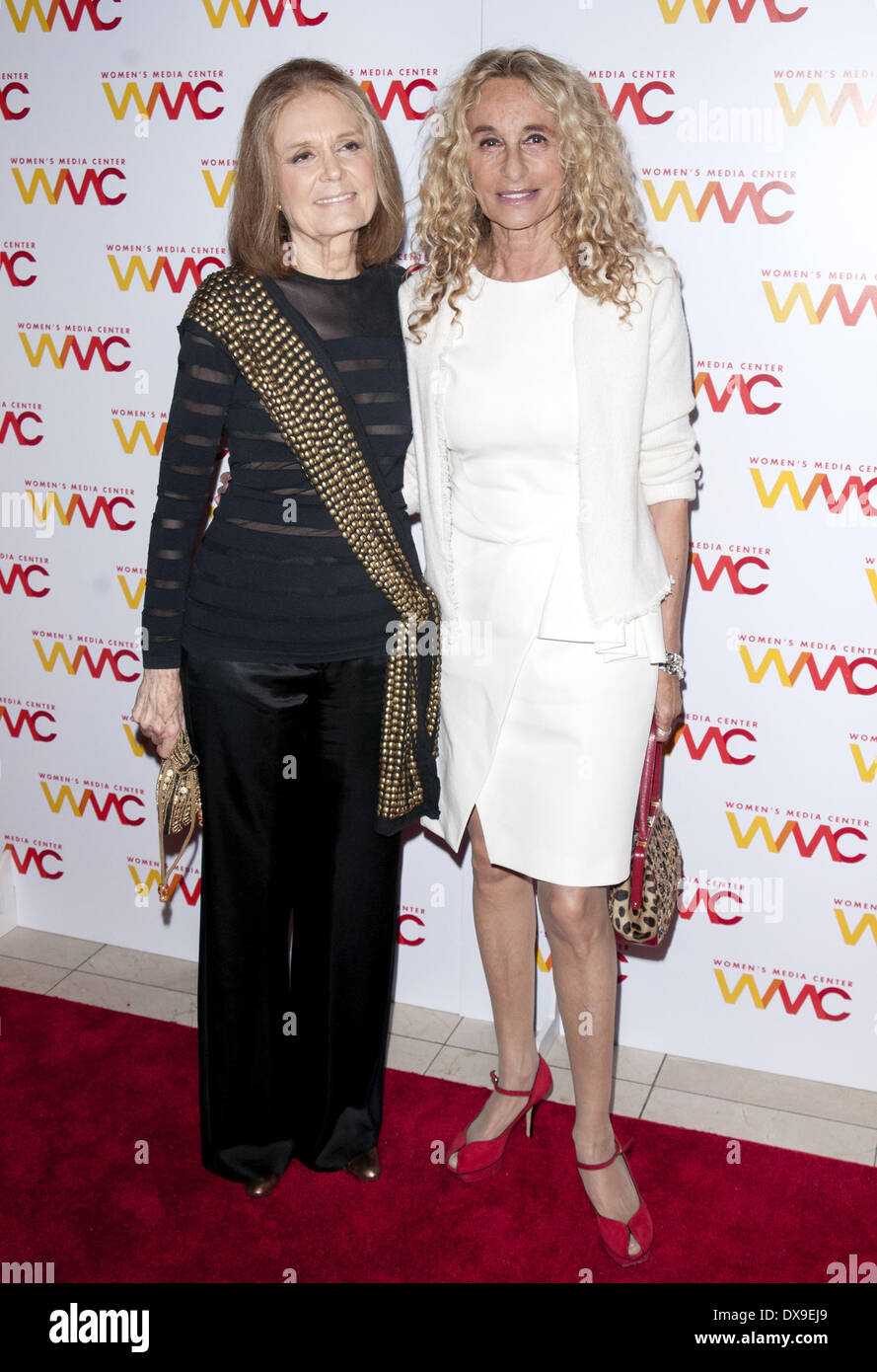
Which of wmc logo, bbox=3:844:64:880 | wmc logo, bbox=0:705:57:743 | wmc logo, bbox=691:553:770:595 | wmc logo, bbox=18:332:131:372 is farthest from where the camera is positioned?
wmc logo, bbox=3:844:64:880

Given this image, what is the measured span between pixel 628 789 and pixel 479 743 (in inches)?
10.5

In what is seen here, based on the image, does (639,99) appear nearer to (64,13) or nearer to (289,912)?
(64,13)

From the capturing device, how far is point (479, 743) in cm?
223

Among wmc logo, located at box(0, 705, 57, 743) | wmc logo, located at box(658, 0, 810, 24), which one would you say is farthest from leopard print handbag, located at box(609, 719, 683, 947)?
wmc logo, located at box(0, 705, 57, 743)

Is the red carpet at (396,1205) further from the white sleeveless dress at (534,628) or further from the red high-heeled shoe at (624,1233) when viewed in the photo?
the white sleeveless dress at (534,628)

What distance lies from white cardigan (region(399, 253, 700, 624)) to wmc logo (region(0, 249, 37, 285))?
46.4 inches

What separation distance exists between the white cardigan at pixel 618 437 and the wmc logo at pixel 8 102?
1.24 metres

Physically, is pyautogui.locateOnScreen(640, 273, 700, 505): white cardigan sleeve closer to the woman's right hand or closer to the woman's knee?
the woman's knee

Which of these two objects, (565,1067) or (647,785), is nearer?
(647,785)

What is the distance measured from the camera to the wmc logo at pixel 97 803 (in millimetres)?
3203

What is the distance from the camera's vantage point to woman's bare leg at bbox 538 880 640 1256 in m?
2.22

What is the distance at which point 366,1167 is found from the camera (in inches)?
96.5

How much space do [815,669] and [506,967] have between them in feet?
2.78

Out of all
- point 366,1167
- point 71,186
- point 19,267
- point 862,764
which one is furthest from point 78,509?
point 862,764
